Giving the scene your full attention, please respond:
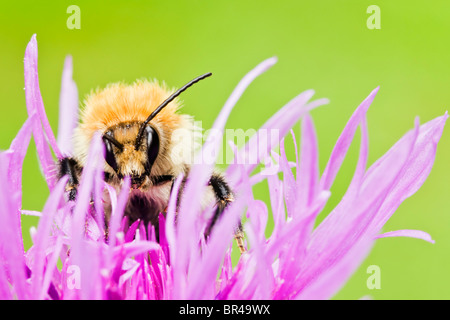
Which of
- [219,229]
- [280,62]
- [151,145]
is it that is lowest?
[219,229]

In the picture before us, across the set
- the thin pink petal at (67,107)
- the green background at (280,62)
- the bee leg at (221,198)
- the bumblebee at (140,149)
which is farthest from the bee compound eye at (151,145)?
the green background at (280,62)

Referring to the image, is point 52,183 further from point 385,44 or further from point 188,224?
point 385,44

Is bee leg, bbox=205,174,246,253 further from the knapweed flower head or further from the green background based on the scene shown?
the green background

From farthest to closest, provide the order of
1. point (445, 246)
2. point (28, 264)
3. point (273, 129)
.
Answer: point (445, 246), point (273, 129), point (28, 264)

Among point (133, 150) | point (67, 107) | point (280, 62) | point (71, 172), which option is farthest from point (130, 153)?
point (280, 62)

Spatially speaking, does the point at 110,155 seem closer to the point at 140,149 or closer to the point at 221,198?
the point at 140,149

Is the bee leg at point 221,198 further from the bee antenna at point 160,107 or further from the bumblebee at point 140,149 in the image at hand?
the bee antenna at point 160,107

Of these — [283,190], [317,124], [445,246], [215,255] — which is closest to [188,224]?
[215,255]

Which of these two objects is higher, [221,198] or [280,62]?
[280,62]
